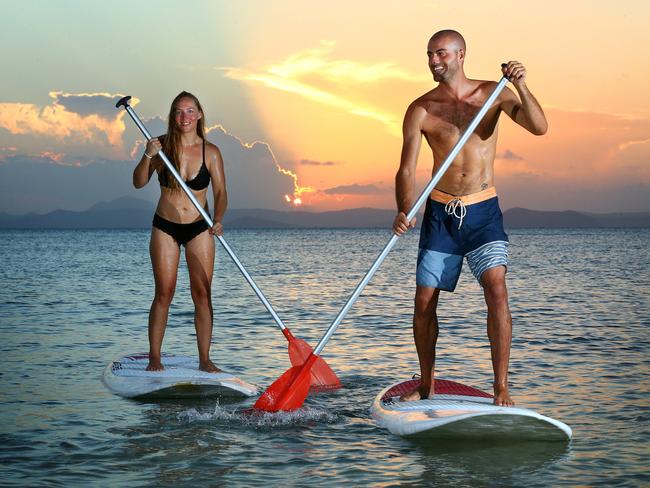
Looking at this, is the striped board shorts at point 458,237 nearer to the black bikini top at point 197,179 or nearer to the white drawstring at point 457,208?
the white drawstring at point 457,208

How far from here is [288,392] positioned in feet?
25.2

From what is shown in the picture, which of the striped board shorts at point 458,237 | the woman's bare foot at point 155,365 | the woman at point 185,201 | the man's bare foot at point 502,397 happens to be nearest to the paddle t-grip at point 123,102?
the woman at point 185,201

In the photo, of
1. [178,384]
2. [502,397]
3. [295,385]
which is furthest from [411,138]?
[178,384]

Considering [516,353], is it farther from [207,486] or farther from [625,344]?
[207,486]

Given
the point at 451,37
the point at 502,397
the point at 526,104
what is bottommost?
the point at 502,397

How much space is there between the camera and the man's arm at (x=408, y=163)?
21.9 ft

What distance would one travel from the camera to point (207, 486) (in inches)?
226

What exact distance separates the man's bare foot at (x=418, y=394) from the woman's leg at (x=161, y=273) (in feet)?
7.20

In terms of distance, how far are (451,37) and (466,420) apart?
2.50 m

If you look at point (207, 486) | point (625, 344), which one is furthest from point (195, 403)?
point (625, 344)

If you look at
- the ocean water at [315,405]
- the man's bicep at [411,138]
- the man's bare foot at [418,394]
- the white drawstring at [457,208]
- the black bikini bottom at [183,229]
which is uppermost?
the man's bicep at [411,138]

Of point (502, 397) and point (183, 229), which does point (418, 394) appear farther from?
point (183, 229)

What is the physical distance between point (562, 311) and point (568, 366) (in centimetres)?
731

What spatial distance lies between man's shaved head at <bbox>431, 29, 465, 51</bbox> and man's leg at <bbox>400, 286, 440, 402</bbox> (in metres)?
1.65
